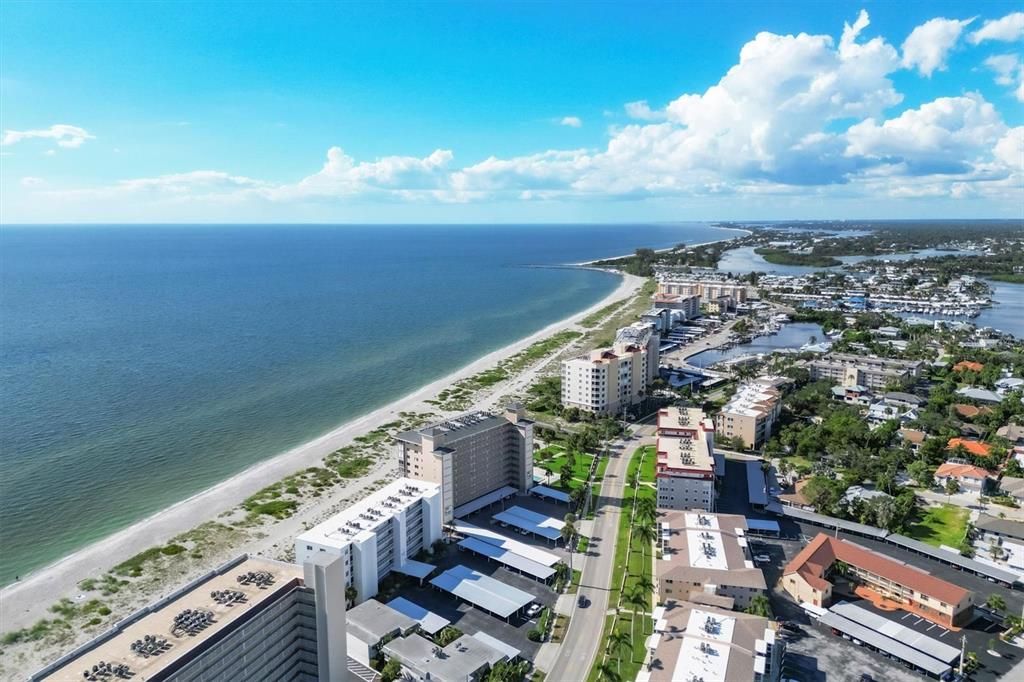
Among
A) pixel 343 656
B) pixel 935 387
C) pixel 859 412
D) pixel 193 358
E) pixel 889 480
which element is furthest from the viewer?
pixel 193 358

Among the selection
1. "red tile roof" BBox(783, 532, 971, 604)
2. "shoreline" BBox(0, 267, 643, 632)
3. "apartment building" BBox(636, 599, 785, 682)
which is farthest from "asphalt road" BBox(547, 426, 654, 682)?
"shoreline" BBox(0, 267, 643, 632)

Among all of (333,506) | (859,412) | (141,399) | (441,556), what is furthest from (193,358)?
(859,412)

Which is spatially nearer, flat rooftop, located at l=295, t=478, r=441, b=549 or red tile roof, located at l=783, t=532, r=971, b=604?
red tile roof, located at l=783, t=532, r=971, b=604

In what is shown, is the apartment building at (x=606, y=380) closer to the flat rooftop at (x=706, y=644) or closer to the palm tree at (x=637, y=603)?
the palm tree at (x=637, y=603)

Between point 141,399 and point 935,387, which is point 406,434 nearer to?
point 141,399

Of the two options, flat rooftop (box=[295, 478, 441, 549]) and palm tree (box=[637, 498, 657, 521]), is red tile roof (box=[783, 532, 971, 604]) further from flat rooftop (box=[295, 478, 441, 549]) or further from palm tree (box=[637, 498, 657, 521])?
flat rooftop (box=[295, 478, 441, 549])

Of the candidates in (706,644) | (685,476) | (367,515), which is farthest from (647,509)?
(367,515)
